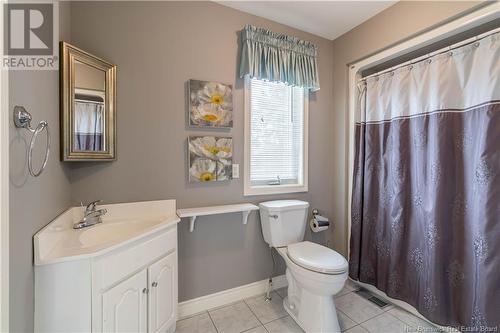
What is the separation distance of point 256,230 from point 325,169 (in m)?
0.98

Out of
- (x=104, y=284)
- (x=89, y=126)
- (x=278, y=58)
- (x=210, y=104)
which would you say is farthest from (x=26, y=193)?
(x=278, y=58)

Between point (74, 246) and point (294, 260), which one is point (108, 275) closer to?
point (74, 246)

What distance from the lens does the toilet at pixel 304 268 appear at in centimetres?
146

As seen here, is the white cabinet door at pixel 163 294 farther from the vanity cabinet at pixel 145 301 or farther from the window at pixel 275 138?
the window at pixel 275 138

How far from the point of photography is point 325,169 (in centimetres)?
234

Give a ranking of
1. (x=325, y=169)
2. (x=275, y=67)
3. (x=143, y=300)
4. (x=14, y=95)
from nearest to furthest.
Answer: (x=14, y=95) → (x=143, y=300) → (x=275, y=67) → (x=325, y=169)

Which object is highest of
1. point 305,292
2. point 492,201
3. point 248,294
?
point 492,201

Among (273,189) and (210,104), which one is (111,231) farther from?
(273,189)

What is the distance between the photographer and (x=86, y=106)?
1362 millimetres

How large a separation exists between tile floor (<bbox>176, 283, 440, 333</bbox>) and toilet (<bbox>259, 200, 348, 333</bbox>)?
0.13m

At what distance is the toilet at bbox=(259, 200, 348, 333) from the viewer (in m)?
1.46

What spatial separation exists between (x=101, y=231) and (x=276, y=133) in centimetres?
158

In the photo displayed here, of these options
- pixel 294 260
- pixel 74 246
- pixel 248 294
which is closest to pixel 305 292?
pixel 294 260

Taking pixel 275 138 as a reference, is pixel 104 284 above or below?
below
